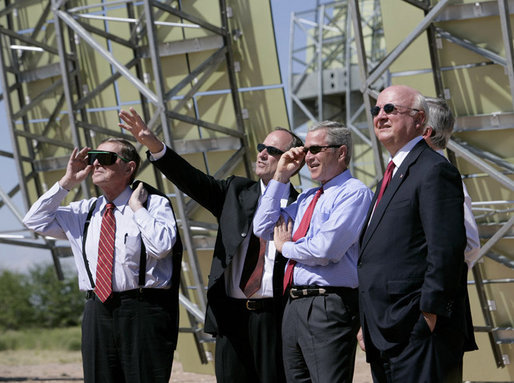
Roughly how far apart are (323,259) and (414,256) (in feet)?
2.27

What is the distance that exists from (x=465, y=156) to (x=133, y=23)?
4.08 metres

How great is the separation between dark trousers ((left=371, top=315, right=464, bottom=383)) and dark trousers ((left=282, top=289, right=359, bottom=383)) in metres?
0.63

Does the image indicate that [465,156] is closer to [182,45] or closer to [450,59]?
[450,59]

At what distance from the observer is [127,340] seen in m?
4.26

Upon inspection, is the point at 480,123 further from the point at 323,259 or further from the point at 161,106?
the point at 323,259

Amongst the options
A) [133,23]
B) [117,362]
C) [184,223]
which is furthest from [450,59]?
[117,362]

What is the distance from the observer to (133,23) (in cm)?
927

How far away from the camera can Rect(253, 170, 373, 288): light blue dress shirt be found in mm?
3785

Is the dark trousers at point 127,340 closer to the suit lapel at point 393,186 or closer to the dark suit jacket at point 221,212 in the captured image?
the dark suit jacket at point 221,212

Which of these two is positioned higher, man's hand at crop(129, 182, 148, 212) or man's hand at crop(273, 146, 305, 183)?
man's hand at crop(273, 146, 305, 183)

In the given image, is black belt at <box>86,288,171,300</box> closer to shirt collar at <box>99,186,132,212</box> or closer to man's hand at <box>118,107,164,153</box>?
shirt collar at <box>99,186,132,212</box>

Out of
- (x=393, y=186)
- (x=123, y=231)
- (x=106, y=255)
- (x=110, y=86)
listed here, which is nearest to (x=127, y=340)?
(x=106, y=255)

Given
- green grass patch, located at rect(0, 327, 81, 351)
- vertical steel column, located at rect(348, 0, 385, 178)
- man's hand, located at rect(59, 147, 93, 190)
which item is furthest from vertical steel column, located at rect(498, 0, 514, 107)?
green grass patch, located at rect(0, 327, 81, 351)

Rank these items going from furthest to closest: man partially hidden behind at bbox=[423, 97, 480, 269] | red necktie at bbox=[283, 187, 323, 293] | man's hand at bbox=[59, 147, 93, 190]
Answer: man's hand at bbox=[59, 147, 93, 190] < red necktie at bbox=[283, 187, 323, 293] < man partially hidden behind at bbox=[423, 97, 480, 269]
